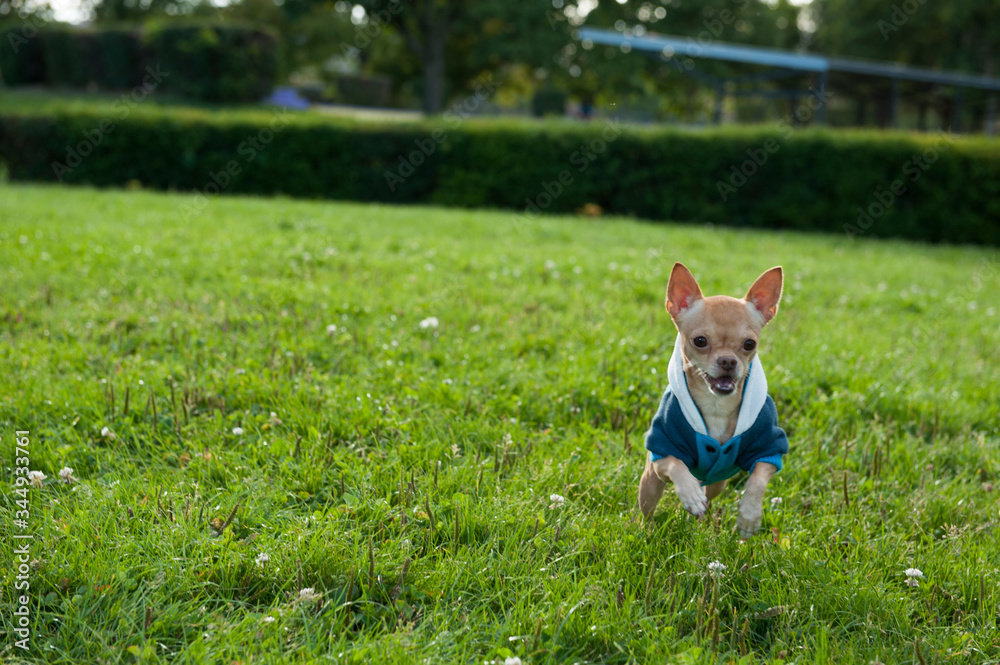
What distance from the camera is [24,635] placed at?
2.34 metres

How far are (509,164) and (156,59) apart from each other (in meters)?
19.8

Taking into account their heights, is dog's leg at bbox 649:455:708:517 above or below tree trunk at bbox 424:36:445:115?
below

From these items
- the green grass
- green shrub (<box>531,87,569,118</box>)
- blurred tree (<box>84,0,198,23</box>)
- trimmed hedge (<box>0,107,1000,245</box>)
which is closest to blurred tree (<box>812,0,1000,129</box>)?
green shrub (<box>531,87,569,118</box>)

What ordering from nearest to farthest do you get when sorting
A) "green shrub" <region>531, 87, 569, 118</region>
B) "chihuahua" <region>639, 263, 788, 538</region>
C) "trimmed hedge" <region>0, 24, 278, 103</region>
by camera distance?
"chihuahua" <region>639, 263, 788, 538</region>
"trimmed hedge" <region>0, 24, 278, 103</region>
"green shrub" <region>531, 87, 569, 118</region>

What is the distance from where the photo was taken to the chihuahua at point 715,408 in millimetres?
2904

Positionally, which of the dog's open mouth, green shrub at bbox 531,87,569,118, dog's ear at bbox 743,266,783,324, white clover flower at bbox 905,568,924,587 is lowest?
white clover flower at bbox 905,568,924,587

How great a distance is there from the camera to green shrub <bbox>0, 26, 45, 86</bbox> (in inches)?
1124

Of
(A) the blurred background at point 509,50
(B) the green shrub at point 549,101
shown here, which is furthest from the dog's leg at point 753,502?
(B) the green shrub at point 549,101

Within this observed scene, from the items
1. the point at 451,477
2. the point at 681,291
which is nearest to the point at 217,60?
the point at 451,477

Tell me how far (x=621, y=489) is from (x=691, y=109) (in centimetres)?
4586

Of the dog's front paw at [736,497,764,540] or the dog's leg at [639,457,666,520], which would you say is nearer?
the dog's front paw at [736,497,764,540]

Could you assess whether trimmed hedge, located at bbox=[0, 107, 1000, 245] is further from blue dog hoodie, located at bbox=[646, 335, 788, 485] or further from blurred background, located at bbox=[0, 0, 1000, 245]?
blue dog hoodie, located at bbox=[646, 335, 788, 485]

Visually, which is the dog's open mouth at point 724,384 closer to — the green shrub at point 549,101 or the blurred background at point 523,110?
the blurred background at point 523,110

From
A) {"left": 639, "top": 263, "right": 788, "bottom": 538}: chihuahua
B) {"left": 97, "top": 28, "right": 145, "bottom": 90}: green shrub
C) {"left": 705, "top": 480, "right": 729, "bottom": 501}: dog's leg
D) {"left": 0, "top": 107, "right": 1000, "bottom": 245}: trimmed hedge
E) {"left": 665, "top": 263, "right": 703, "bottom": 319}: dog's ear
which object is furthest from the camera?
{"left": 97, "top": 28, "right": 145, "bottom": 90}: green shrub
